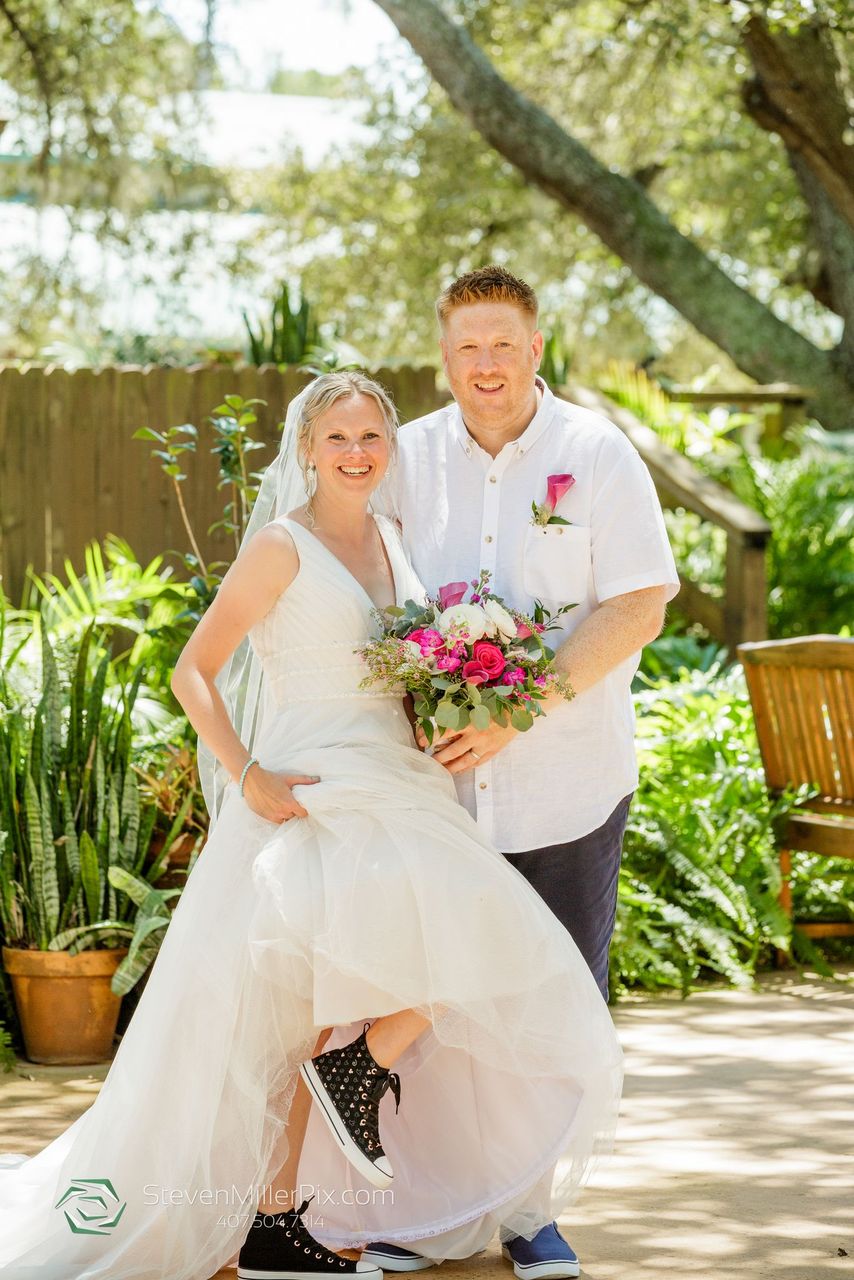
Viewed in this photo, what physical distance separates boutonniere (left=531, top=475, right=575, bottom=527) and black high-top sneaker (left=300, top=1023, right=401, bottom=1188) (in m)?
1.25

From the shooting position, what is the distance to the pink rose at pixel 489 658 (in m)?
3.27

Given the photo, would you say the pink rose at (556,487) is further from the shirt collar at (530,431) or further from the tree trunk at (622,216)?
the tree trunk at (622,216)

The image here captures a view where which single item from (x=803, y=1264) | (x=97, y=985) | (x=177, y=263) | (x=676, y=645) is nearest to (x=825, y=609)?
(x=676, y=645)

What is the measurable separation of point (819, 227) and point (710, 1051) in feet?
34.0

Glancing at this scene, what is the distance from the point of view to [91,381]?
7973 millimetres

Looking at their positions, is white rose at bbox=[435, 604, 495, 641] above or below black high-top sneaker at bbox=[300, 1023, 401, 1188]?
above

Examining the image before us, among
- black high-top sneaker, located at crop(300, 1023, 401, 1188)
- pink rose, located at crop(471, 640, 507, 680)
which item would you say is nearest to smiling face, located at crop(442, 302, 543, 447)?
pink rose, located at crop(471, 640, 507, 680)

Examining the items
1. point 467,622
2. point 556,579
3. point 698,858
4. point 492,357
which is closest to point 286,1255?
point 467,622

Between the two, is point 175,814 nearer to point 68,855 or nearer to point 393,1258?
point 68,855

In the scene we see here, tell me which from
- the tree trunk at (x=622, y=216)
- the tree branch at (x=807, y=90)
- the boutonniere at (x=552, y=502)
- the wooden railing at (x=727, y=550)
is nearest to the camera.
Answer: the boutonniere at (x=552, y=502)

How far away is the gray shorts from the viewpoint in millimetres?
3625

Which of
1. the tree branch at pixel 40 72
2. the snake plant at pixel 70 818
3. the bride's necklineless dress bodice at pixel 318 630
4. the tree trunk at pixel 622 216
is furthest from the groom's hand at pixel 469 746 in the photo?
the tree branch at pixel 40 72

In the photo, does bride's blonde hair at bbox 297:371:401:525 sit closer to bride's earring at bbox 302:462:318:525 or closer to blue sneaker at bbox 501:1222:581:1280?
bride's earring at bbox 302:462:318:525

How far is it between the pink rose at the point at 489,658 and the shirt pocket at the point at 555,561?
15.2 inches
